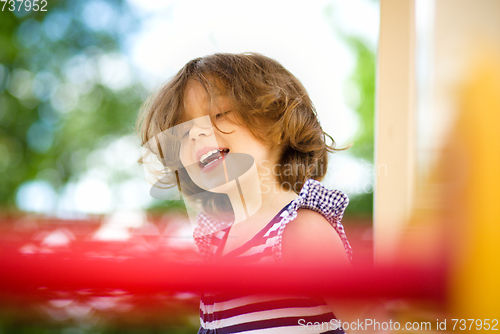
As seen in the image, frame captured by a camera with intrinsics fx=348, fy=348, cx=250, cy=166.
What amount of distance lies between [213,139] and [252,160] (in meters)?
0.07

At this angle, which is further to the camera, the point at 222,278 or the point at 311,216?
the point at 311,216

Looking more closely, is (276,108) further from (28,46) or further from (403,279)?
(28,46)

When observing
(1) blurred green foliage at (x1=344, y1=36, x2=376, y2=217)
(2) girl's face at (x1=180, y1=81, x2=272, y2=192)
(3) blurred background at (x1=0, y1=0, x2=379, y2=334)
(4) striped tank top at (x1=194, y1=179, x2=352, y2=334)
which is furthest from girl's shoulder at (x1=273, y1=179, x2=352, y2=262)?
(3) blurred background at (x1=0, y1=0, x2=379, y2=334)

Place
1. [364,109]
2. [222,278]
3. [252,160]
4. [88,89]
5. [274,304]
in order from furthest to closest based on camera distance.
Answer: [88,89] → [364,109] → [252,160] → [274,304] → [222,278]

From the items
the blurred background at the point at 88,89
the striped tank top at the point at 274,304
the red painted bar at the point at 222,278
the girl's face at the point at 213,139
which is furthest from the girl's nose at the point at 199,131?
the blurred background at the point at 88,89

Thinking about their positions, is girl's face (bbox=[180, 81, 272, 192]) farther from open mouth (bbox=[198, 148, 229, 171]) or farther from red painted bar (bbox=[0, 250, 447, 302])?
red painted bar (bbox=[0, 250, 447, 302])

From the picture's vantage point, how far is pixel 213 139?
54 cm

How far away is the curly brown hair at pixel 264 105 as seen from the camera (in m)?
0.57

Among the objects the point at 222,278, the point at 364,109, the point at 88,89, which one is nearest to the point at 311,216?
the point at 222,278

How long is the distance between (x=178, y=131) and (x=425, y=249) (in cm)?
47

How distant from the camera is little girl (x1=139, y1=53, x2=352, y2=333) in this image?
1.54 ft

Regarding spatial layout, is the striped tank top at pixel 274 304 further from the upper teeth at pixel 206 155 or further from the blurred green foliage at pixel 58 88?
the blurred green foliage at pixel 58 88

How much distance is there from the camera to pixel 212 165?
0.56 m

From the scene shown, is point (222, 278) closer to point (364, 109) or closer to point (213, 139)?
point (213, 139)
